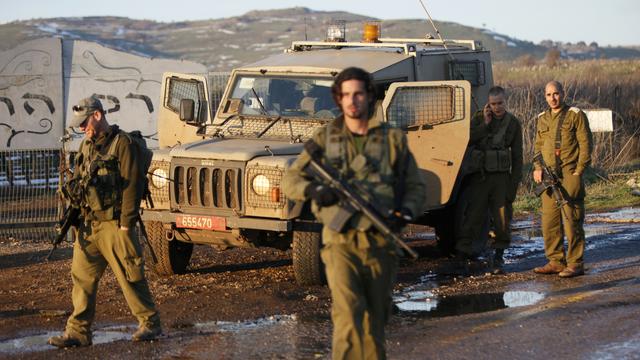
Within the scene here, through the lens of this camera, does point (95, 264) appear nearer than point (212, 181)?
Yes

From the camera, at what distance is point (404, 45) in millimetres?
12352

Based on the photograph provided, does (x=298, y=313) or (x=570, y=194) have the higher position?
(x=570, y=194)

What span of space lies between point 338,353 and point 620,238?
815 cm

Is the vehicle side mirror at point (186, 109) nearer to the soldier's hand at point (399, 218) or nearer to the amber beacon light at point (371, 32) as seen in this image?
the amber beacon light at point (371, 32)

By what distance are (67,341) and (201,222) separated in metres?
2.52

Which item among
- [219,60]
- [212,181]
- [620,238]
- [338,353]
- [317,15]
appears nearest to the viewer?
[338,353]

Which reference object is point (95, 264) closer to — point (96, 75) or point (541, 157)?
point (541, 157)

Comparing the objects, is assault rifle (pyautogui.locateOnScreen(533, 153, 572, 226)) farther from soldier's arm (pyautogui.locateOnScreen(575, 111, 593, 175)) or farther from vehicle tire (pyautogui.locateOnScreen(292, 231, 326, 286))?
vehicle tire (pyautogui.locateOnScreen(292, 231, 326, 286))

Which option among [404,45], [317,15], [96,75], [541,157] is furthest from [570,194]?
[317,15]

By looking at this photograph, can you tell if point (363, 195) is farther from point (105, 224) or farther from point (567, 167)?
point (567, 167)

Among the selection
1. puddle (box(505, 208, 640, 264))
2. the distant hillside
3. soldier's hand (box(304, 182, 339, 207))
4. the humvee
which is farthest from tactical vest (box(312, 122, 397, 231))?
the distant hillside

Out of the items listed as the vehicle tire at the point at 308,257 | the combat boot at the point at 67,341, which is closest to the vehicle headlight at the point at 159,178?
the vehicle tire at the point at 308,257

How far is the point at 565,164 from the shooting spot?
10.8 meters

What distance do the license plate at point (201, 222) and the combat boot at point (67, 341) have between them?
7.85 feet
